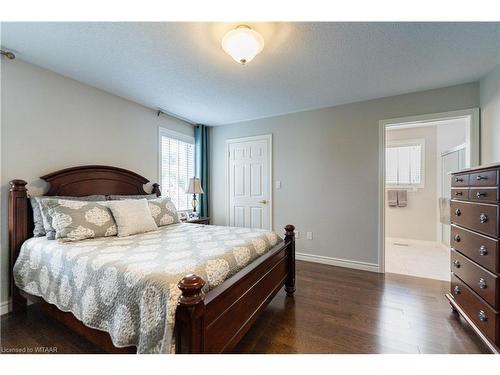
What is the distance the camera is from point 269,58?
83.0 inches

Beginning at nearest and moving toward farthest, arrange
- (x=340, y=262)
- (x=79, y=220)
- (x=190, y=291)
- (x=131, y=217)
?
(x=190, y=291)
(x=79, y=220)
(x=131, y=217)
(x=340, y=262)

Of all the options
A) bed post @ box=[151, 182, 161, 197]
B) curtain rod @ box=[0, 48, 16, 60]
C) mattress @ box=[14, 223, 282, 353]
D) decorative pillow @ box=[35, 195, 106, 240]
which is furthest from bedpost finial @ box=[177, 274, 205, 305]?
curtain rod @ box=[0, 48, 16, 60]

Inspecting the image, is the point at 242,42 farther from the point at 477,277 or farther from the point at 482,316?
the point at 482,316

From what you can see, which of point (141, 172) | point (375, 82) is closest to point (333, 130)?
point (375, 82)

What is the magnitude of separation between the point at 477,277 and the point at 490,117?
186 cm

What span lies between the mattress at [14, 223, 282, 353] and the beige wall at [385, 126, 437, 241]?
413 cm

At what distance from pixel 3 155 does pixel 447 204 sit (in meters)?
6.38

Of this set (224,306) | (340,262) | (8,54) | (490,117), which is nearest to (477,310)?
(340,262)

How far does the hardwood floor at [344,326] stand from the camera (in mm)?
1597

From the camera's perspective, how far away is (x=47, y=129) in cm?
230

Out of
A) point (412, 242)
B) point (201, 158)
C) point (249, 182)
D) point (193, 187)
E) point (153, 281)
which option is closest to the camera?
point (153, 281)

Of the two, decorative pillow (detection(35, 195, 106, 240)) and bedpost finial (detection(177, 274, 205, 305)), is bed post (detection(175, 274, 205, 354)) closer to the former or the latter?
bedpost finial (detection(177, 274, 205, 305))

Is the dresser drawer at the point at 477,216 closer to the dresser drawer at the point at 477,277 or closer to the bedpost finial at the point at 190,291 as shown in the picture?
the dresser drawer at the point at 477,277

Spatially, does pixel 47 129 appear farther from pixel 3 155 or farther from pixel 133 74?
pixel 133 74
